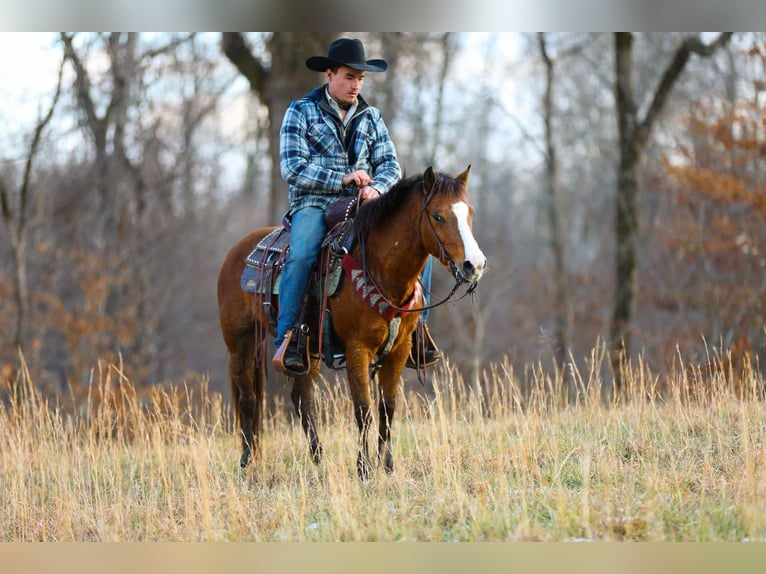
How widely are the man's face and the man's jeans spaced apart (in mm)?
803

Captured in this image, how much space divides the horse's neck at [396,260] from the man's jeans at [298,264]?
42cm

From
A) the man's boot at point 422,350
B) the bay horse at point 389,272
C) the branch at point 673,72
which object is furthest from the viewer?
the branch at point 673,72

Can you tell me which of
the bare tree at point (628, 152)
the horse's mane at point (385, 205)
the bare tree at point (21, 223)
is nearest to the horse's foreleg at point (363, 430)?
the horse's mane at point (385, 205)

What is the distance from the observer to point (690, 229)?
15.8 m

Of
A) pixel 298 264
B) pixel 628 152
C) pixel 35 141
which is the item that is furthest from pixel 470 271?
pixel 35 141

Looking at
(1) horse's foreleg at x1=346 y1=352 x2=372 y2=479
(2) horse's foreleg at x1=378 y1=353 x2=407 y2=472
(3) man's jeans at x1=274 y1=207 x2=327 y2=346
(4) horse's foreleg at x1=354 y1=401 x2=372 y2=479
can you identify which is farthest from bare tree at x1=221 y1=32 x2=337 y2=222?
Result: (4) horse's foreleg at x1=354 y1=401 x2=372 y2=479

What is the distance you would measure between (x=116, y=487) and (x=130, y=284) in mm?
11750

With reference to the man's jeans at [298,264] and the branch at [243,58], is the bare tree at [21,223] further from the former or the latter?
the man's jeans at [298,264]

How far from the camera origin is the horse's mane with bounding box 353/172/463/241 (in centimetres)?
538

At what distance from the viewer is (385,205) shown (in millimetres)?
5492

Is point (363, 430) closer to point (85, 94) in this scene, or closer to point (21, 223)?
point (21, 223)

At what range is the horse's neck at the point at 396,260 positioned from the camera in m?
5.42

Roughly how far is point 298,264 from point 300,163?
67cm
